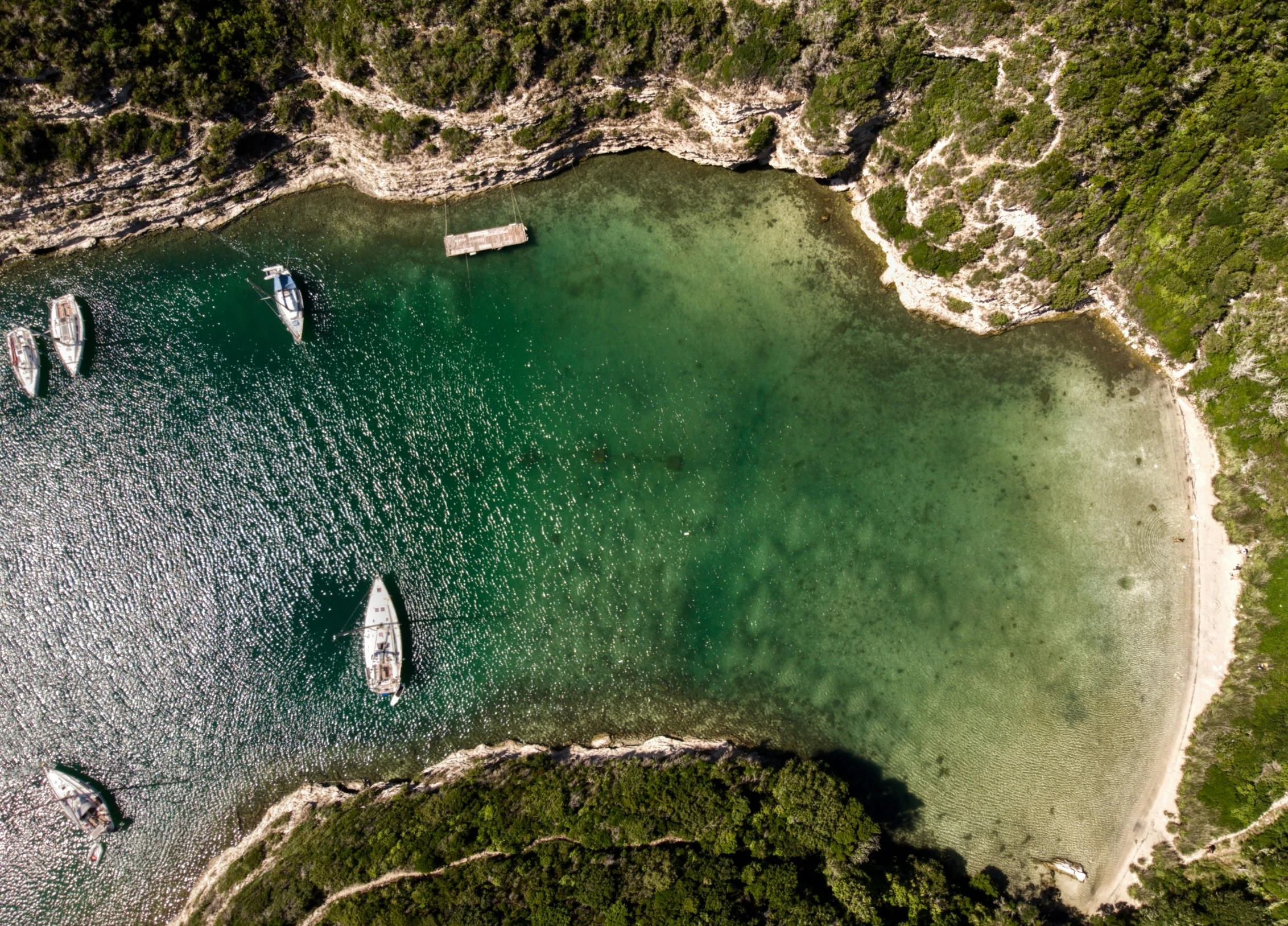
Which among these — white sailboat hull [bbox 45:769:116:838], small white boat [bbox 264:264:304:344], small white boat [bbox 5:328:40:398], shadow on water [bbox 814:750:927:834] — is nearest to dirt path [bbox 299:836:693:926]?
shadow on water [bbox 814:750:927:834]

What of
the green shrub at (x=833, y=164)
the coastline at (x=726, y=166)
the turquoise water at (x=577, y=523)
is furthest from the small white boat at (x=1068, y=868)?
the green shrub at (x=833, y=164)

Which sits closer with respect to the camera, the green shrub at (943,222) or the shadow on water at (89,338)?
the green shrub at (943,222)

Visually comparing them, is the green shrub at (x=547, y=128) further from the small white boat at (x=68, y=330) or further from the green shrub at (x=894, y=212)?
the small white boat at (x=68, y=330)

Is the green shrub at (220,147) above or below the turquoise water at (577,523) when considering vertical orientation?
above

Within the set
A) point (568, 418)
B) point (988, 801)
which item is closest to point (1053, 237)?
point (568, 418)

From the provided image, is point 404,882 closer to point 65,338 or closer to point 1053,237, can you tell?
point 65,338

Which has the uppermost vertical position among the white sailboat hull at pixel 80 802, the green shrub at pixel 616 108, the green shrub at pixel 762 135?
the green shrub at pixel 616 108

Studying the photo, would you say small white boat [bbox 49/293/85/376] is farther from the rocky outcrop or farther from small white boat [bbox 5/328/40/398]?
the rocky outcrop
